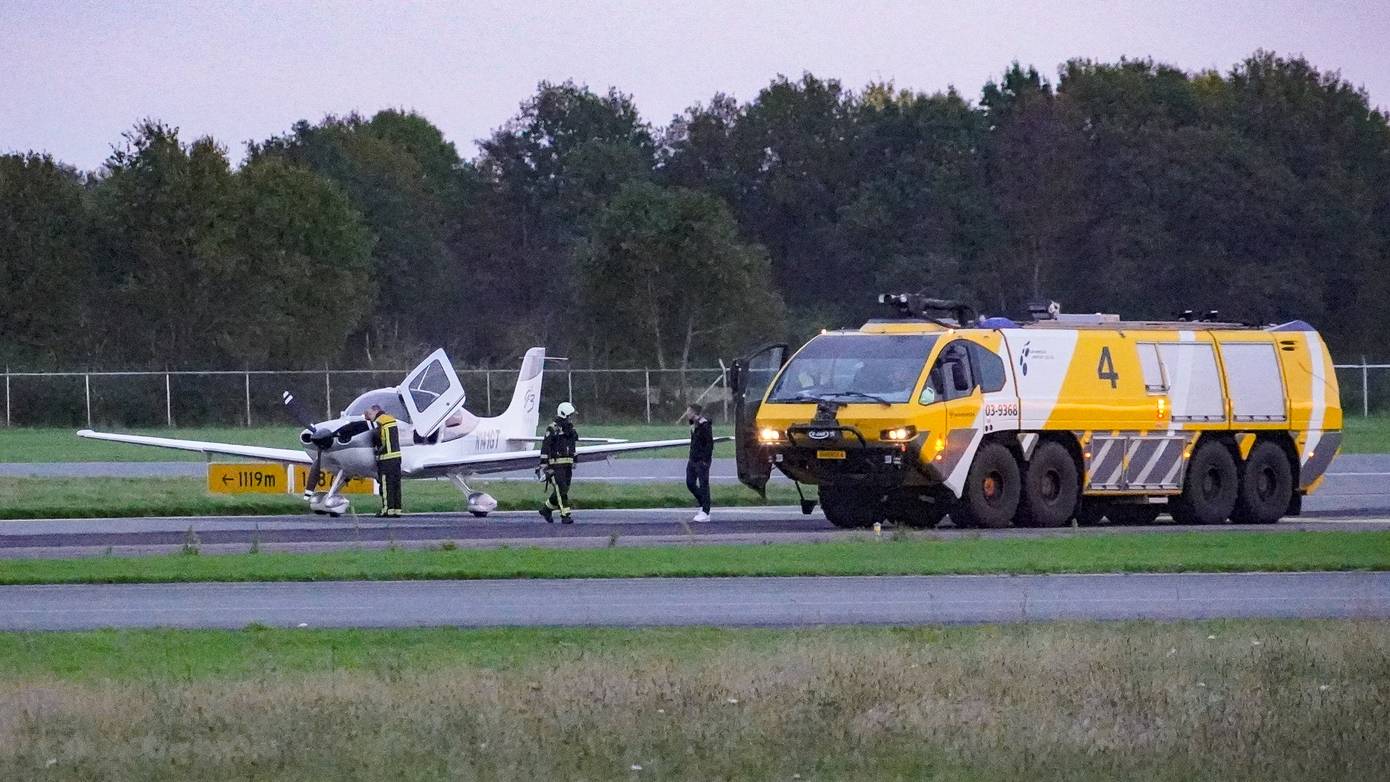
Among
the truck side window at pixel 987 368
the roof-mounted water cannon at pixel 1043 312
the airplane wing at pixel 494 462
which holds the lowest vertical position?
the airplane wing at pixel 494 462

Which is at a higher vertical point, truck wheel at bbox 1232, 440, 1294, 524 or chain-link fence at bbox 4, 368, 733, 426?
chain-link fence at bbox 4, 368, 733, 426

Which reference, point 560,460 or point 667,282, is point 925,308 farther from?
point 667,282

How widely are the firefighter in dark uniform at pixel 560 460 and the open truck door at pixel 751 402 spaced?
99.8 inches

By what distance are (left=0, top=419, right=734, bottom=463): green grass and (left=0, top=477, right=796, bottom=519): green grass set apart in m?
11.5

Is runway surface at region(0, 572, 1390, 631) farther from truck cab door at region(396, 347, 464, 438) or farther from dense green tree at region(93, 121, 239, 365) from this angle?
dense green tree at region(93, 121, 239, 365)

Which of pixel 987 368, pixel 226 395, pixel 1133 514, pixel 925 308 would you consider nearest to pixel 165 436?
pixel 226 395

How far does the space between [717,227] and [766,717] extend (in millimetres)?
57053

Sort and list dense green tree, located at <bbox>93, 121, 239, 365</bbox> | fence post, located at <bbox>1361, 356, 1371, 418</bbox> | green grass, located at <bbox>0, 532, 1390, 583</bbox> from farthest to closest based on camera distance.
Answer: dense green tree, located at <bbox>93, 121, 239, 365</bbox> < fence post, located at <bbox>1361, 356, 1371, 418</bbox> < green grass, located at <bbox>0, 532, 1390, 583</bbox>

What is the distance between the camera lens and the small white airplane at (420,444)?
94.7 feet

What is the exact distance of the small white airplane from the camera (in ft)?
94.7

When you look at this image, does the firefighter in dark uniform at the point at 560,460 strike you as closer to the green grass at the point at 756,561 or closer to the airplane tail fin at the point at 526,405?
the green grass at the point at 756,561

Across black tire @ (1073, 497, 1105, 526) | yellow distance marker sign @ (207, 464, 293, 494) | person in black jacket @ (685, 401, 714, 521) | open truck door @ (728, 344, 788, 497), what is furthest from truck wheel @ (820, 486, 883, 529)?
yellow distance marker sign @ (207, 464, 293, 494)

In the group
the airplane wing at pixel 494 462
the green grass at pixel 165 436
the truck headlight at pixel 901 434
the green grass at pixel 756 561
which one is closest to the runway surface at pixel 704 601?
the green grass at pixel 756 561

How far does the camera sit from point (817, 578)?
1850 cm
